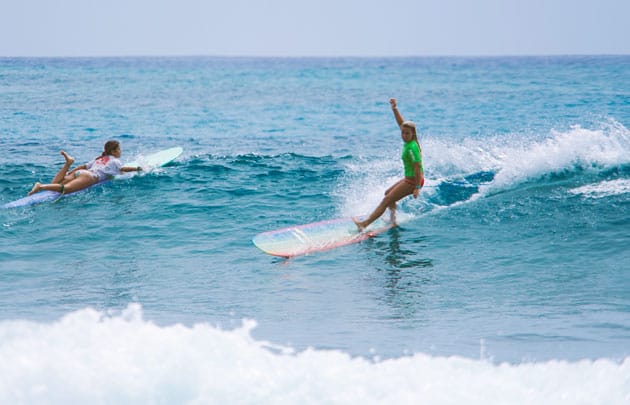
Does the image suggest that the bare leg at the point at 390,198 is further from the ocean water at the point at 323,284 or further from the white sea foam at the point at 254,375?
the white sea foam at the point at 254,375

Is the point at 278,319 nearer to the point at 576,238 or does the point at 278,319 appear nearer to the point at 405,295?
the point at 405,295

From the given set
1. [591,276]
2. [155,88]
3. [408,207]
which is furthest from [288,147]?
[155,88]

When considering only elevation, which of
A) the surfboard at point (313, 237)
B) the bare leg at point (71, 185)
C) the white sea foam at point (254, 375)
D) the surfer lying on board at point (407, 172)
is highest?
the surfer lying on board at point (407, 172)

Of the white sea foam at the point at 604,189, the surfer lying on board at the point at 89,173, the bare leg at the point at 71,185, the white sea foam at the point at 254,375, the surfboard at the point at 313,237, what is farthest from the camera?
the surfer lying on board at the point at 89,173

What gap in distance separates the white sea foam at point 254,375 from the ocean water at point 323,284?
2cm

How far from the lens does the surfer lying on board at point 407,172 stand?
10302 mm

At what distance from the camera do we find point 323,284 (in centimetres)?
881

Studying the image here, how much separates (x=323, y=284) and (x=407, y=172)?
2.67 m

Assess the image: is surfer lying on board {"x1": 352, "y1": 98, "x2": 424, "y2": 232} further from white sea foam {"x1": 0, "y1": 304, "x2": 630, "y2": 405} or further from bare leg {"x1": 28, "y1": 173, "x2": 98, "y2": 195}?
bare leg {"x1": 28, "y1": 173, "x2": 98, "y2": 195}

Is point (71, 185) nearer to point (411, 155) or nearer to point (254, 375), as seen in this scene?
point (411, 155)

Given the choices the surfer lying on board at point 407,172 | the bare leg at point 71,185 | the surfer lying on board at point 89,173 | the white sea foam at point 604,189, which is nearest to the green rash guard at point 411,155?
the surfer lying on board at point 407,172

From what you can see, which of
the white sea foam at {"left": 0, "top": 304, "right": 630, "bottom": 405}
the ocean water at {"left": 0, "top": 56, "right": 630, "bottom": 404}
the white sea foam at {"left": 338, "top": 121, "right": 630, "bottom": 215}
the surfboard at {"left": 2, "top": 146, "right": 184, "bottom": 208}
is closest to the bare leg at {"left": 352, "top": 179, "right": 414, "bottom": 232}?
the ocean water at {"left": 0, "top": 56, "right": 630, "bottom": 404}

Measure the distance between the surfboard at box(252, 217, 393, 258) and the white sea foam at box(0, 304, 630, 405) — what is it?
3849 mm

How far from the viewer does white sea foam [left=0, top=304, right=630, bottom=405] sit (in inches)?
211
